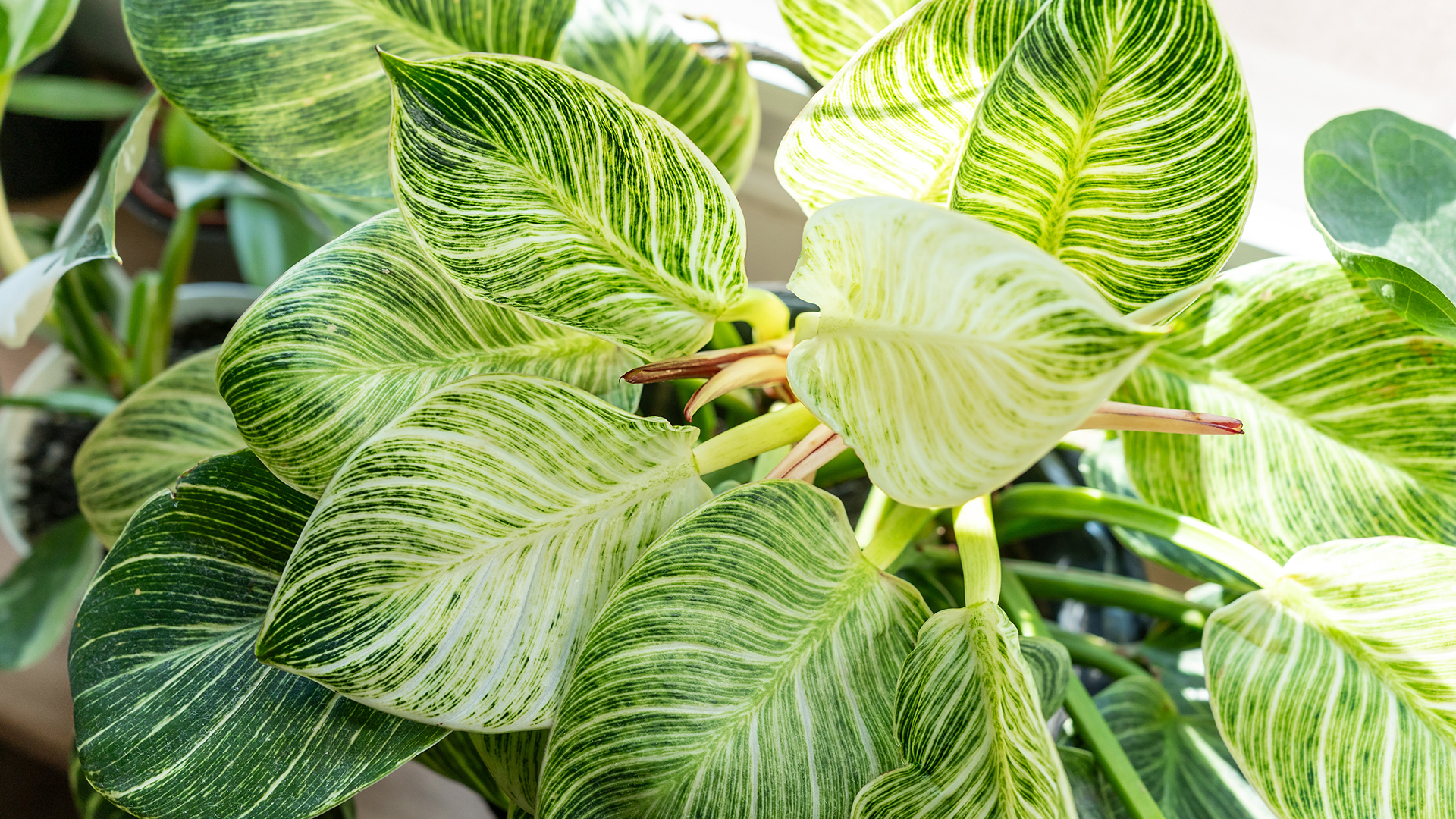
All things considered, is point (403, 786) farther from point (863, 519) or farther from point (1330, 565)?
point (1330, 565)

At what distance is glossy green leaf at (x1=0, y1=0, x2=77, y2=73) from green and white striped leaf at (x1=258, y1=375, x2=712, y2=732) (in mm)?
373

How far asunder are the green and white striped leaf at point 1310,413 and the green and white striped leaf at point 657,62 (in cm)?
26

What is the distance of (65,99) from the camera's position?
76 cm

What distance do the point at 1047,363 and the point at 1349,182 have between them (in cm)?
26

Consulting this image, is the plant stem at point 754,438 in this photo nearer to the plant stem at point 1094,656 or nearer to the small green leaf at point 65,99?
the plant stem at point 1094,656

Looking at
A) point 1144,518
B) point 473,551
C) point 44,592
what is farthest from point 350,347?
point 44,592

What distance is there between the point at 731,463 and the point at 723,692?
9 cm

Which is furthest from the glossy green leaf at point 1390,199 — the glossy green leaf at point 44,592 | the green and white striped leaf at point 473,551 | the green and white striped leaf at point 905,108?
the glossy green leaf at point 44,592

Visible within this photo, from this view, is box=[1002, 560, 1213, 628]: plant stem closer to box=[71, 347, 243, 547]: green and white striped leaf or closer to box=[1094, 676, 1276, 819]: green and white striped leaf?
box=[1094, 676, 1276, 819]: green and white striped leaf

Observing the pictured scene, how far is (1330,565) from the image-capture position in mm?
323

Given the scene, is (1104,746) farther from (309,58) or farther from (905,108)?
(309,58)

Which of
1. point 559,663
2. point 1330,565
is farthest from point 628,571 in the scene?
point 1330,565

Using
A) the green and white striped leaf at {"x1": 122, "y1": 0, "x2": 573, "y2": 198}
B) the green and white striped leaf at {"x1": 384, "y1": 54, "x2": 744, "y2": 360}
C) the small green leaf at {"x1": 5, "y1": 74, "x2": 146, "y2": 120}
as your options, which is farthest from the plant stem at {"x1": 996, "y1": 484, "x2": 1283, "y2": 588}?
the small green leaf at {"x1": 5, "y1": 74, "x2": 146, "y2": 120}

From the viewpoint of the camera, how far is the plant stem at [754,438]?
344mm
